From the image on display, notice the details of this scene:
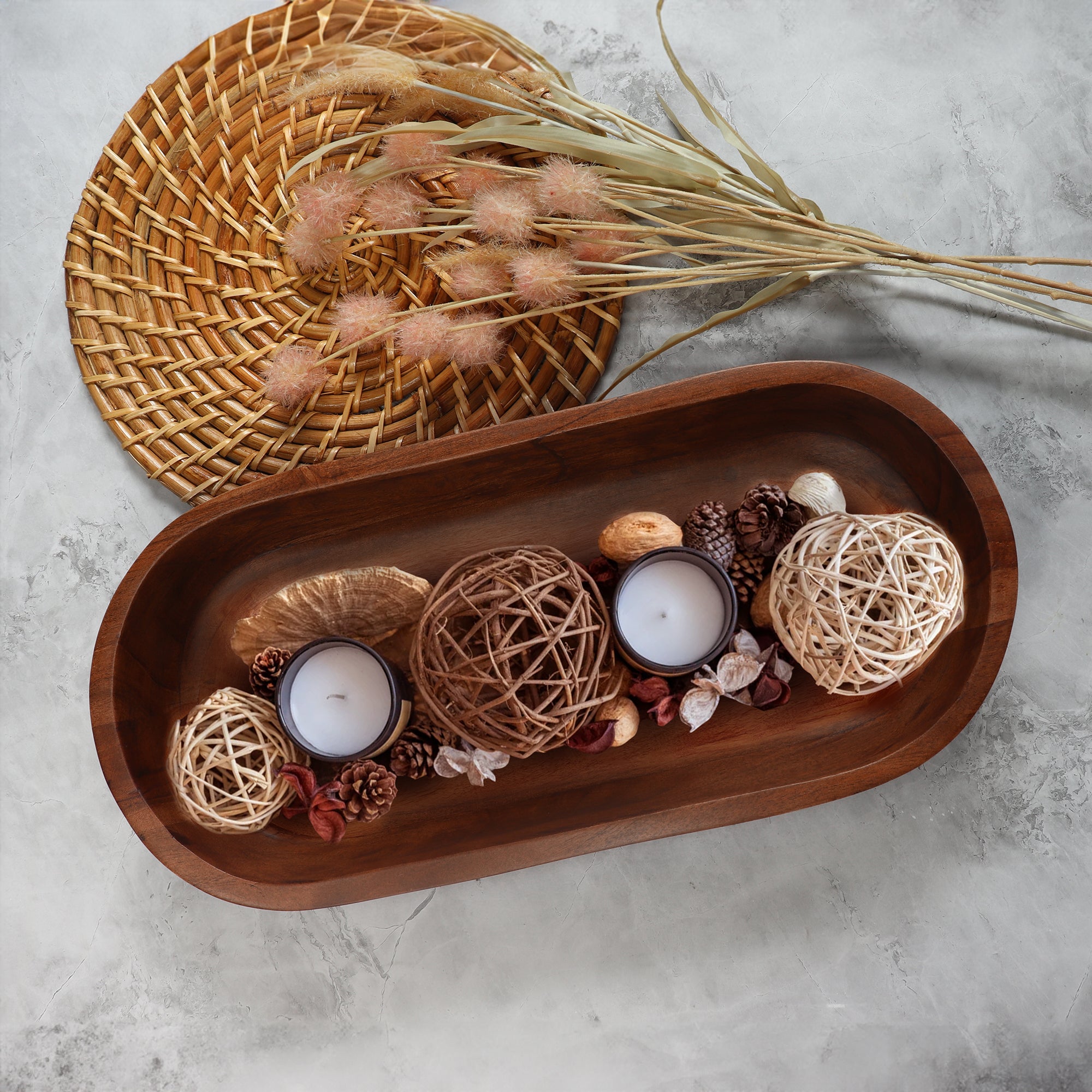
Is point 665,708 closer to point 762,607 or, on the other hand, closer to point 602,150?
point 762,607

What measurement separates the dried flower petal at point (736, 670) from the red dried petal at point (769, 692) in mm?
15

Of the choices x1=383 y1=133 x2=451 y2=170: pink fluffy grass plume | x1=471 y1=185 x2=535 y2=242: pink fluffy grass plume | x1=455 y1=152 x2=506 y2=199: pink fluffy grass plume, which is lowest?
x1=471 y1=185 x2=535 y2=242: pink fluffy grass plume

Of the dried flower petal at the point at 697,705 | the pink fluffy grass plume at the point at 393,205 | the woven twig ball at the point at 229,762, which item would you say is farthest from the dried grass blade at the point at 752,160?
the woven twig ball at the point at 229,762

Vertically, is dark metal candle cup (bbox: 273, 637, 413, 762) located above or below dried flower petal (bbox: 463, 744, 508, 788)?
above

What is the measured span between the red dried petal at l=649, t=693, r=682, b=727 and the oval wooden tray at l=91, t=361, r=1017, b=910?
6cm

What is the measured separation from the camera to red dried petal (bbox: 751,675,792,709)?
0.76 m

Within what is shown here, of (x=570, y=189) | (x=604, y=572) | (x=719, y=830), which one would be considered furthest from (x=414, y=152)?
(x=719, y=830)

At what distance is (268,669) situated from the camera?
0.77 meters

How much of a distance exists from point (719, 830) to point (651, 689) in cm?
29

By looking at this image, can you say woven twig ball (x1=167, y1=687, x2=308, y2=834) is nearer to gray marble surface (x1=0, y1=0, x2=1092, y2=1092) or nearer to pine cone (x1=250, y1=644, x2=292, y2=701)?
pine cone (x1=250, y1=644, x2=292, y2=701)

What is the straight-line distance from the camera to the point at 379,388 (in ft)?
2.86

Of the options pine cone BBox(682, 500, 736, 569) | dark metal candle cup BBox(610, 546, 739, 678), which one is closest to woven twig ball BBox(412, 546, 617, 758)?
dark metal candle cup BBox(610, 546, 739, 678)

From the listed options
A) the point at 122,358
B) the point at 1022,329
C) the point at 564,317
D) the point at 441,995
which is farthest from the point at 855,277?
the point at 441,995

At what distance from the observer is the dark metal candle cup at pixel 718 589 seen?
702 mm
